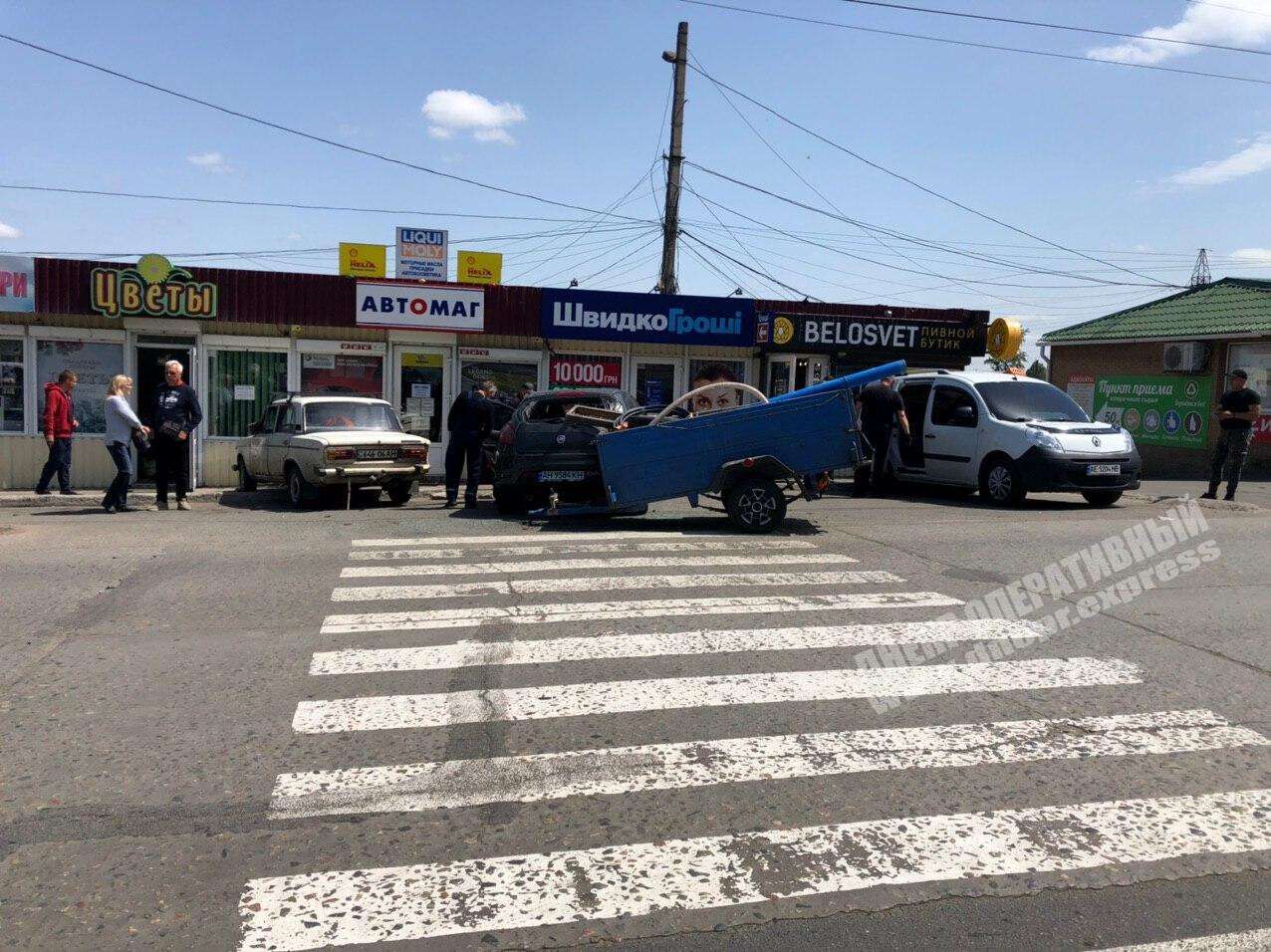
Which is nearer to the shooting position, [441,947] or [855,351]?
[441,947]

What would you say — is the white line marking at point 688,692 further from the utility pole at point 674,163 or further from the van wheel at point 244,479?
the utility pole at point 674,163

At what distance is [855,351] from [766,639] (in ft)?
48.1

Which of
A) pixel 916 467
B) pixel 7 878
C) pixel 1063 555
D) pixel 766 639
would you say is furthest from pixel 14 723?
pixel 916 467

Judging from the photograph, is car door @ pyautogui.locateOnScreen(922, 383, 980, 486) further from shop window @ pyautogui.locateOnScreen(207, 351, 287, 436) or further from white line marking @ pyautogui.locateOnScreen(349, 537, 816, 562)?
shop window @ pyautogui.locateOnScreen(207, 351, 287, 436)

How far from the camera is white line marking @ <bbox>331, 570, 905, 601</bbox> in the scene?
7.76m

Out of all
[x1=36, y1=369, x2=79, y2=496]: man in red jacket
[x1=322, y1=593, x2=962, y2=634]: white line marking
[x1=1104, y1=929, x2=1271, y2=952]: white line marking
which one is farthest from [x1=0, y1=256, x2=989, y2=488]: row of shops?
[x1=1104, y1=929, x2=1271, y2=952]: white line marking

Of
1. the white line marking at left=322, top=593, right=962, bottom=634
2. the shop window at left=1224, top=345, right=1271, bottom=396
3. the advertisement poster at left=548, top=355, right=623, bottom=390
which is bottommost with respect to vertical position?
the white line marking at left=322, top=593, right=962, bottom=634

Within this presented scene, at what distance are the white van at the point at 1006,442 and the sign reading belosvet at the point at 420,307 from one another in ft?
24.9

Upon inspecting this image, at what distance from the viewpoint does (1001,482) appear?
1438cm

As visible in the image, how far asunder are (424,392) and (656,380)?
14.7ft

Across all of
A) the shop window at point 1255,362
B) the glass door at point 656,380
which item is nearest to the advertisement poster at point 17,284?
the glass door at point 656,380

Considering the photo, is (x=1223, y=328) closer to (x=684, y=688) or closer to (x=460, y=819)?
(x=684, y=688)

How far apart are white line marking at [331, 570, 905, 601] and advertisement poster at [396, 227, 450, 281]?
14.5 meters

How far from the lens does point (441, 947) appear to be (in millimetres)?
3143
